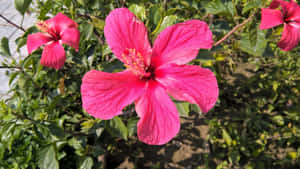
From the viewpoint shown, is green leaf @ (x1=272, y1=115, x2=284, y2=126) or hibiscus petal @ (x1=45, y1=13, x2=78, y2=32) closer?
hibiscus petal @ (x1=45, y1=13, x2=78, y2=32)

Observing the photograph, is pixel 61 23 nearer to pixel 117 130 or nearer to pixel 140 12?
pixel 140 12

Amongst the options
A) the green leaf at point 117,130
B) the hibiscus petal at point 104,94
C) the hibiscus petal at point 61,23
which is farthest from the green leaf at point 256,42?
the hibiscus petal at point 61,23

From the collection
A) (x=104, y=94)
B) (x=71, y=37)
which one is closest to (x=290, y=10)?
(x=104, y=94)

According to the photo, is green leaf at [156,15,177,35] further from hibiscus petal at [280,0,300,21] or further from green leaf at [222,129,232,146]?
green leaf at [222,129,232,146]

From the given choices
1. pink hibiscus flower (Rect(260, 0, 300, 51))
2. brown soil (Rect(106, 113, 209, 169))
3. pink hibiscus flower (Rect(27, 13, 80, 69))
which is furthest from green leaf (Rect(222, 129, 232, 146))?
pink hibiscus flower (Rect(27, 13, 80, 69))

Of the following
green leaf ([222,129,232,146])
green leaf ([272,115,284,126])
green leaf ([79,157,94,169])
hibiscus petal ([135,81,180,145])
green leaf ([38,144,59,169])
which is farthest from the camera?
green leaf ([272,115,284,126])

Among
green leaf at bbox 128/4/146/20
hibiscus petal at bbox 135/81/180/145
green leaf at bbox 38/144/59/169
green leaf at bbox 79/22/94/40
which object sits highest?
green leaf at bbox 128/4/146/20

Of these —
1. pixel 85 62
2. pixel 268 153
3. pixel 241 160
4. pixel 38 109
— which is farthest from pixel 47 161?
pixel 268 153
